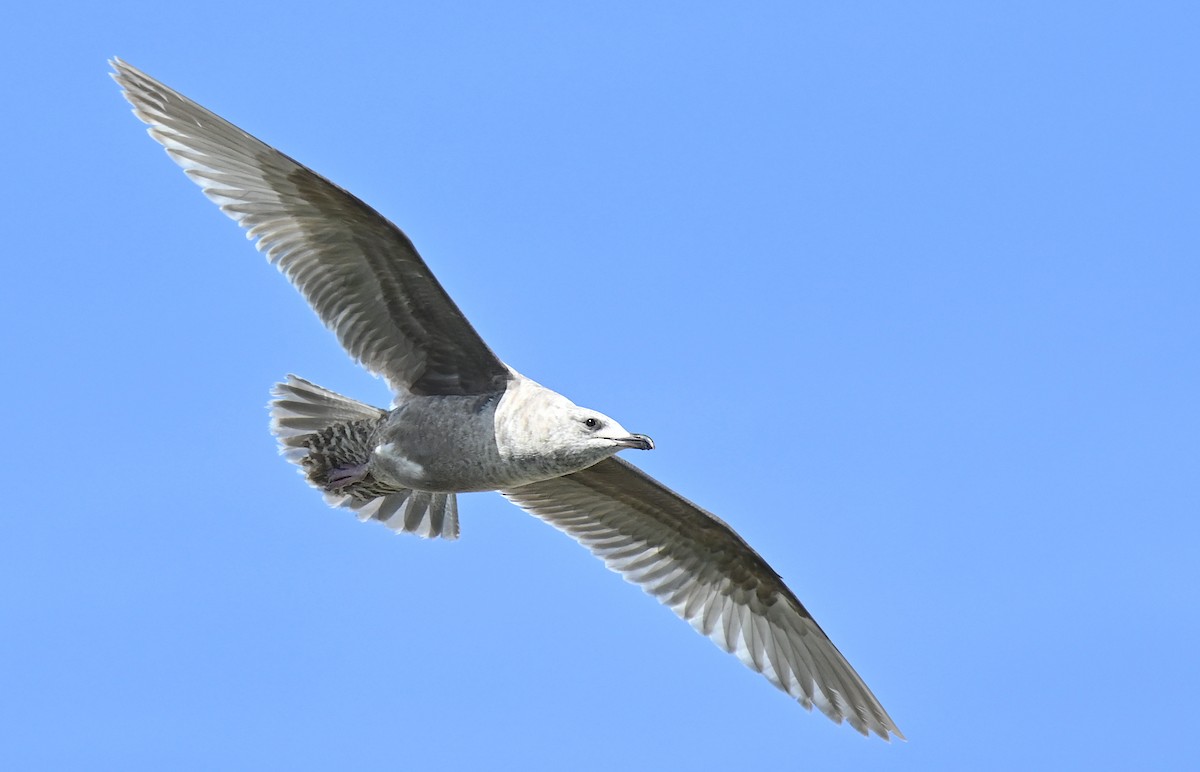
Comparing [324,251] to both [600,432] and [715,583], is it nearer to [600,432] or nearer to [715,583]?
[600,432]

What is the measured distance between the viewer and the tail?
10.6 meters

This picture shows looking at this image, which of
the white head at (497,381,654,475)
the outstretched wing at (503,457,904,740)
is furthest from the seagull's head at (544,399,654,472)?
the outstretched wing at (503,457,904,740)

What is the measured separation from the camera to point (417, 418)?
10.2 metres

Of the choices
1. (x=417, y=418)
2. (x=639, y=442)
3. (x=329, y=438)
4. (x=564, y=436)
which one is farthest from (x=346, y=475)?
(x=639, y=442)

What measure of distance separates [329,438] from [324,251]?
1315mm

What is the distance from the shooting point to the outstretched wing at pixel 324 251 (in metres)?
10.1

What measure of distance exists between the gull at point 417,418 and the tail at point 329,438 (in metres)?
0.01

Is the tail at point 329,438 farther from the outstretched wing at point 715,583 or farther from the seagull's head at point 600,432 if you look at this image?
the seagull's head at point 600,432

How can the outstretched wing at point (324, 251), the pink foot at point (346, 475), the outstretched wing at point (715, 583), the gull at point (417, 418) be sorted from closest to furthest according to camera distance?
the gull at point (417, 418) < the outstretched wing at point (324, 251) < the pink foot at point (346, 475) < the outstretched wing at point (715, 583)

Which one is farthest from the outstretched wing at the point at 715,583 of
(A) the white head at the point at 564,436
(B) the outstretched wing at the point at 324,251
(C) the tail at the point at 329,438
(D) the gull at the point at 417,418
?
(A) the white head at the point at 564,436

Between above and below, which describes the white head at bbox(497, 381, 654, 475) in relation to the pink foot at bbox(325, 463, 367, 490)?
above

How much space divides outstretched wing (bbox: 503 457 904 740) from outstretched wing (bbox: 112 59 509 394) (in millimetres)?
1511

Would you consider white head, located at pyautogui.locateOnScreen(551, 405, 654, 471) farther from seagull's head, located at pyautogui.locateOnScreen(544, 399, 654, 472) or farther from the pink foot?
the pink foot

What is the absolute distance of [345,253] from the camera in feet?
33.4
